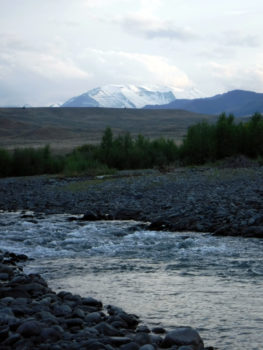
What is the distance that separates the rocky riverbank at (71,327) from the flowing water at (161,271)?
403 mm

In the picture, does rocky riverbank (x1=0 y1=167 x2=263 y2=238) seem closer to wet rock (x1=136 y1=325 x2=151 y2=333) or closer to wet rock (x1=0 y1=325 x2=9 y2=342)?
wet rock (x1=136 y1=325 x2=151 y2=333)

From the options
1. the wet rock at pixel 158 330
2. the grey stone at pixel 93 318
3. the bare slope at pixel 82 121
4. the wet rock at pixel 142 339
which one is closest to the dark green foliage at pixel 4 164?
the grey stone at pixel 93 318

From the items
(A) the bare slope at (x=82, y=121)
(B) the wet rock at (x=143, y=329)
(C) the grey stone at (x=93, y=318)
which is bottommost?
(B) the wet rock at (x=143, y=329)

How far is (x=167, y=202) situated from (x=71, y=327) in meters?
12.8

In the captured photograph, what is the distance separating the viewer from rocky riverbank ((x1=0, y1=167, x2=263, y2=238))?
14211 millimetres

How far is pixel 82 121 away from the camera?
561ft

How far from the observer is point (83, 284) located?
845 cm

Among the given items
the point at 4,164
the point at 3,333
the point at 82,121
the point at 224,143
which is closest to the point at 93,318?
the point at 3,333

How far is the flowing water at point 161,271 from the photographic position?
6.49m

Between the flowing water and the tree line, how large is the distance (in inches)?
1103

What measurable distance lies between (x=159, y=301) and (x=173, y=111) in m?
193

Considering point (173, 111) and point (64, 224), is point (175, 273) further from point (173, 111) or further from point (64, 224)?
point (173, 111)

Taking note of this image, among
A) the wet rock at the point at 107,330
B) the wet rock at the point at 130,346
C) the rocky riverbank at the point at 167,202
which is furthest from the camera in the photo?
the rocky riverbank at the point at 167,202

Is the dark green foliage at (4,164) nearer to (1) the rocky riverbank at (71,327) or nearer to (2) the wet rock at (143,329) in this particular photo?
(1) the rocky riverbank at (71,327)
